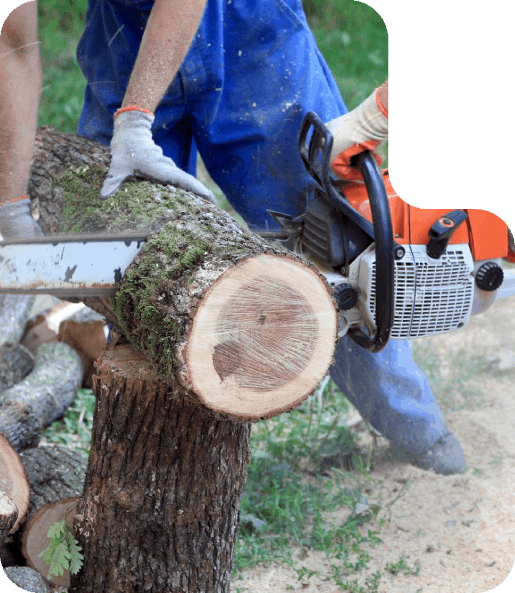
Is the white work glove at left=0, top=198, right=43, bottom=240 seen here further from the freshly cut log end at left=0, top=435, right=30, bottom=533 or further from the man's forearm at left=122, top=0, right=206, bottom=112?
the freshly cut log end at left=0, top=435, right=30, bottom=533

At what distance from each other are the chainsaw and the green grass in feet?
0.99

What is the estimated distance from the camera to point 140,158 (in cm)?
199

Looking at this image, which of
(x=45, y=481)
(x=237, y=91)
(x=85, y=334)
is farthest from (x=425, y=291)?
(x=85, y=334)

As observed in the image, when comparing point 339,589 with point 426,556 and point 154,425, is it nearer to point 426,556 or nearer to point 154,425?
point 426,556

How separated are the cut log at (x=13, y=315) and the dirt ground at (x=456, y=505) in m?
1.66

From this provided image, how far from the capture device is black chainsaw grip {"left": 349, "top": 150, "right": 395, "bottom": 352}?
6.29ft

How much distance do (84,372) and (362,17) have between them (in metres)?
2.03

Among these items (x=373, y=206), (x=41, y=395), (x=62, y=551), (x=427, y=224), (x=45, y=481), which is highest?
(x=373, y=206)

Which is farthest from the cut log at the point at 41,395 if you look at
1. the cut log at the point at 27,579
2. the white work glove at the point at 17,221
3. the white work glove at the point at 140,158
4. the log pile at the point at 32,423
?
the white work glove at the point at 140,158

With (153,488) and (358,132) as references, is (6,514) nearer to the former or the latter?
(153,488)

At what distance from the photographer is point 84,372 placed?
3.25 metres

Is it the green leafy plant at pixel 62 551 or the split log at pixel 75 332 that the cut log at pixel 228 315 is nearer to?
the green leafy plant at pixel 62 551

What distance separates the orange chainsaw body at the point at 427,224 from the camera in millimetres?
2033

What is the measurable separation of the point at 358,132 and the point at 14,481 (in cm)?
143
